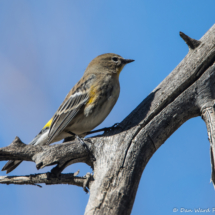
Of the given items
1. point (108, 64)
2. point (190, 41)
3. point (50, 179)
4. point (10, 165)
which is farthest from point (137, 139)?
point (108, 64)

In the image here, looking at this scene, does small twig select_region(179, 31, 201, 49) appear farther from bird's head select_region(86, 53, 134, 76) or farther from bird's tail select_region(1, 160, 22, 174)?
bird's tail select_region(1, 160, 22, 174)

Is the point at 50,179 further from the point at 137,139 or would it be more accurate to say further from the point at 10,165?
the point at 137,139

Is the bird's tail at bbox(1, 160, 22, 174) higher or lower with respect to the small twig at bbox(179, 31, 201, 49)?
lower

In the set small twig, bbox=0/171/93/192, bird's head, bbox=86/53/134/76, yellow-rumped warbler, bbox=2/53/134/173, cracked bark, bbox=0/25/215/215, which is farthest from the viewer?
bird's head, bbox=86/53/134/76

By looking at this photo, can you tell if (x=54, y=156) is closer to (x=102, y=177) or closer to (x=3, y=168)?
(x=102, y=177)

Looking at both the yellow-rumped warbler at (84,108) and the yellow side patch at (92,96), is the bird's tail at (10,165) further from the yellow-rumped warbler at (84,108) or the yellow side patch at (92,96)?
the yellow side patch at (92,96)

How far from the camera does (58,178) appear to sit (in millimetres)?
4074

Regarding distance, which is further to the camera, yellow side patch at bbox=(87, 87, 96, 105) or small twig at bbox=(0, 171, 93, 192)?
yellow side patch at bbox=(87, 87, 96, 105)

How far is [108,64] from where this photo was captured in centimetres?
659

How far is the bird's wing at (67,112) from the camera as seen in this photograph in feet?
18.0

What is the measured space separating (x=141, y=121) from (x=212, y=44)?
1.97m

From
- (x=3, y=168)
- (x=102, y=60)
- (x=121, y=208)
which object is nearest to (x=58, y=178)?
(x=121, y=208)

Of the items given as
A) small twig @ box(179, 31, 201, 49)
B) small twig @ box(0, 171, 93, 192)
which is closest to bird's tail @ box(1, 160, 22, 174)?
small twig @ box(0, 171, 93, 192)

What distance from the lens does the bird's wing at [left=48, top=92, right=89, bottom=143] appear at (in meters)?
5.49
